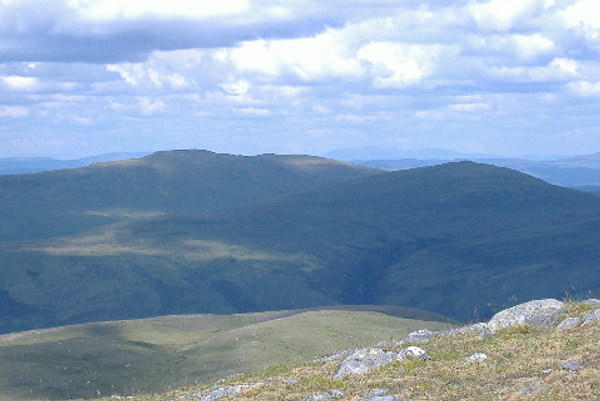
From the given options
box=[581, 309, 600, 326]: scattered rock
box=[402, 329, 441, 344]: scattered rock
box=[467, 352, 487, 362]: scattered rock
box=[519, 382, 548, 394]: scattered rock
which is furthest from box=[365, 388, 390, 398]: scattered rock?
box=[402, 329, 441, 344]: scattered rock

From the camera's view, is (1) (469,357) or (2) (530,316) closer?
(1) (469,357)

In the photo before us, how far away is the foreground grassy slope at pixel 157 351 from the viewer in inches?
2985

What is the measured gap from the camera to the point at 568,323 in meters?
34.2

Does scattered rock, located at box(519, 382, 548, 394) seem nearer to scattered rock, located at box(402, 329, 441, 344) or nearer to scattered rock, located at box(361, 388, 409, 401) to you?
scattered rock, located at box(361, 388, 409, 401)

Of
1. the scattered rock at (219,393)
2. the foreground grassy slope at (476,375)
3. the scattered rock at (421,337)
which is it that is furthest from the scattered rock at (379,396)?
the scattered rock at (421,337)

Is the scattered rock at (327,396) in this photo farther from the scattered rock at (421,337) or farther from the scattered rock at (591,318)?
the scattered rock at (591,318)

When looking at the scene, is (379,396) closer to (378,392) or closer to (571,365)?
(378,392)

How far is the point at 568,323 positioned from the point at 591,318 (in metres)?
1.00

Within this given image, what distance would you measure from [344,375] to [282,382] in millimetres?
2455

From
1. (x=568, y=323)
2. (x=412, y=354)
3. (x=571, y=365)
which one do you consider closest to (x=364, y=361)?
(x=412, y=354)

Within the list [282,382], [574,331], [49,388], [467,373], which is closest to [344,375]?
[282,382]

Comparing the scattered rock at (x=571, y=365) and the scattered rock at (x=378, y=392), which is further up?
the scattered rock at (x=571, y=365)

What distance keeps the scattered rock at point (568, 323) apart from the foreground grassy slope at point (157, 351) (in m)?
33.9

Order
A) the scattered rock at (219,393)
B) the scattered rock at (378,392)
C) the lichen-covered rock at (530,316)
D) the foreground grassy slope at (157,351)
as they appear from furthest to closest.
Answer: the foreground grassy slope at (157,351) → the lichen-covered rock at (530,316) → the scattered rock at (219,393) → the scattered rock at (378,392)
